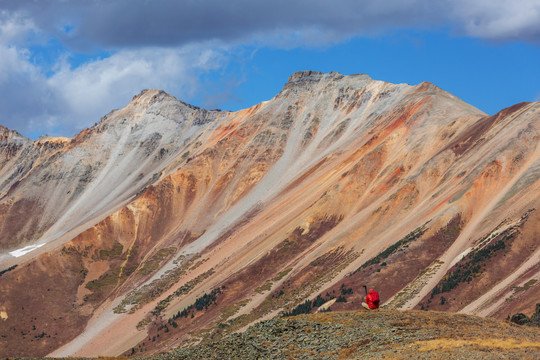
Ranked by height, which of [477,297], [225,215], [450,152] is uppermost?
[225,215]

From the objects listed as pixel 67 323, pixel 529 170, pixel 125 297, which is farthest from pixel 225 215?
pixel 529 170

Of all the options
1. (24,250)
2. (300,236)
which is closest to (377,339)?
(300,236)

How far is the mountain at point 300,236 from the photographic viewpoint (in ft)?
308

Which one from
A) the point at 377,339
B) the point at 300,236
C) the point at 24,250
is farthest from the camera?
the point at 24,250

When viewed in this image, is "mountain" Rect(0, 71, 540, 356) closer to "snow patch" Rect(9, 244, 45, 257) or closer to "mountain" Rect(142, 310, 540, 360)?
"snow patch" Rect(9, 244, 45, 257)

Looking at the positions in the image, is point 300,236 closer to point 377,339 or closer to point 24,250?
point 377,339

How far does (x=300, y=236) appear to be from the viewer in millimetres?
125000

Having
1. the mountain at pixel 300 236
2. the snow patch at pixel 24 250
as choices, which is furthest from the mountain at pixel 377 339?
the snow patch at pixel 24 250

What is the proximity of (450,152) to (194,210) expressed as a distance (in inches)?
2799

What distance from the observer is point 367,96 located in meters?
194

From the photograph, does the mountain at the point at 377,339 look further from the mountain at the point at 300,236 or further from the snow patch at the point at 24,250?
the snow patch at the point at 24,250

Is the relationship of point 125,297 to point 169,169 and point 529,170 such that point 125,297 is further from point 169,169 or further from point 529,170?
point 529,170

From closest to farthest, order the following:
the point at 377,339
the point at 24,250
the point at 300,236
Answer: the point at 377,339
the point at 300,236
the point at 24,250

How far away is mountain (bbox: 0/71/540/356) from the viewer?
9394cm
